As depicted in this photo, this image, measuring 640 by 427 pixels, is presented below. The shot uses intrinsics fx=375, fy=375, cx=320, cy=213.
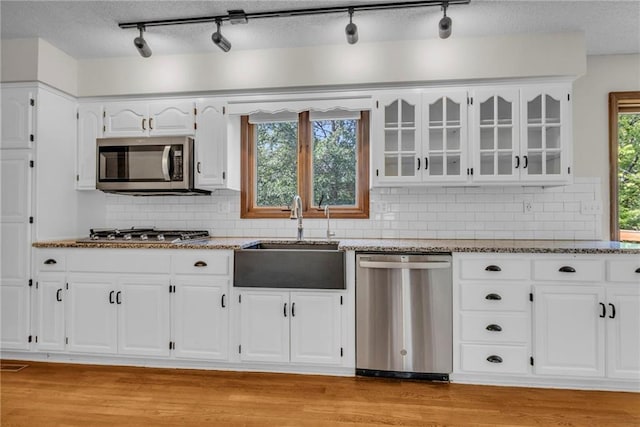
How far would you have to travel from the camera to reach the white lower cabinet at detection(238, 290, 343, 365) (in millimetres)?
2607

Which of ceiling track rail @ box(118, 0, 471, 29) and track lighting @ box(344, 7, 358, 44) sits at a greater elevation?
ceiling track rail @ box(118, 0, 471, 29)

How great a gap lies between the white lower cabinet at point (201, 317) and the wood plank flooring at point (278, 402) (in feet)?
0.53

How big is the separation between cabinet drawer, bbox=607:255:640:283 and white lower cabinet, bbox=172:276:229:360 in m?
2.55

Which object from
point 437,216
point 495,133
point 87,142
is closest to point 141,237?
point 87,142

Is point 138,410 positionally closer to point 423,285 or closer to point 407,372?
point 407,372

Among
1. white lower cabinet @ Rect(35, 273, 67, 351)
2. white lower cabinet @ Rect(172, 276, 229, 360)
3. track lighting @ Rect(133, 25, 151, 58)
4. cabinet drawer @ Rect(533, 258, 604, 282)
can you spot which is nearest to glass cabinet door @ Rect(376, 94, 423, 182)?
cabinet drawer @ Rect(533, 258, 604, 282)

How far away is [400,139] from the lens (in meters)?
2.94

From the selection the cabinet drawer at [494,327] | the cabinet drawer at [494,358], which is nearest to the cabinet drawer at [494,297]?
the cabinet drawer at [494,327]

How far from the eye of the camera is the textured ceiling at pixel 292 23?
2453 mm

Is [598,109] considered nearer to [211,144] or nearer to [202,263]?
[211,144]

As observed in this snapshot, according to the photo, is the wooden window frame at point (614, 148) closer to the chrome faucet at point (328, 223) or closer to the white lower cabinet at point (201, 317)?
the chrome faucet at point (328, 223)

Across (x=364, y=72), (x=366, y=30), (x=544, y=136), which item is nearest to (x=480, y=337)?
(x=544, y=136)

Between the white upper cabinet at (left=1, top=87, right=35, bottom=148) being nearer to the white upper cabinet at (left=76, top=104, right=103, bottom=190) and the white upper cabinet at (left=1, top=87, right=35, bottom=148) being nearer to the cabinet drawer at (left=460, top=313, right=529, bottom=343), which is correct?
the white upper cabinet at (left=76, top=104, right=103, bottom=190)

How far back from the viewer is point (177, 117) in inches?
124
